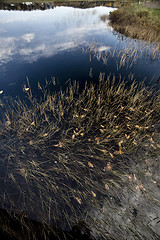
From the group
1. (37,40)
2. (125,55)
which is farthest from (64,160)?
(37,40)

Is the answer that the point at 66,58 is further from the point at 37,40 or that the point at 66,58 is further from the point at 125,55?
the point at 37,40

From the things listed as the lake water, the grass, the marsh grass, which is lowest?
the marsh grass

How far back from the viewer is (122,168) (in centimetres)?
346

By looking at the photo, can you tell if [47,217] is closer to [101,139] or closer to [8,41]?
[101,139]

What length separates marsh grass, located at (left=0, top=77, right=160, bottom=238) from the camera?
2.90 metres

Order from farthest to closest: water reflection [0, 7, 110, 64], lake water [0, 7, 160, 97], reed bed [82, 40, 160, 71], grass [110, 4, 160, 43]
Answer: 1. grass [110, 4, 160, 43]
2. water reflection [0, 7, 110, 64]
3. reed bed [82, 40, 160, 71]
4. lake water [0, 7, 160, 97]

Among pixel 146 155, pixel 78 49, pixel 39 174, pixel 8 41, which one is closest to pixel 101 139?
pixel 146 155

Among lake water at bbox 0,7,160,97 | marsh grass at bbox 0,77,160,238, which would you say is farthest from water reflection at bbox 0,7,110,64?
marsh grass at bbox 0,77,160,238

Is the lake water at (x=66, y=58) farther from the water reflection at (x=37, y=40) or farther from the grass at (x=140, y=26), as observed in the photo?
the grass at (x=140, y=26)

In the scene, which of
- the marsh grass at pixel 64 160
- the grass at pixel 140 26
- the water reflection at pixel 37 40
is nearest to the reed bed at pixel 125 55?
the grass at pixel 140 26

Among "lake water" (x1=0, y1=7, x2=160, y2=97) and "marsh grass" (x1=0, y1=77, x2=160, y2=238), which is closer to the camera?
"marsh grass" (x1=0, y1=77, x2=160, y2=238)

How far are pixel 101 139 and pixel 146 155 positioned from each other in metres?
1.53

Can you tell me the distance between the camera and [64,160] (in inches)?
142

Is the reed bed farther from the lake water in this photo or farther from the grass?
the grass
